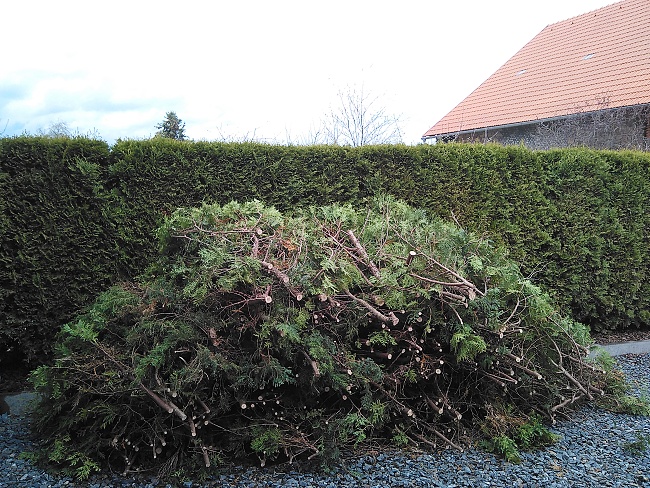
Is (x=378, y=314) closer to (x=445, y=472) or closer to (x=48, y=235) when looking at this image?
(x=445, y=472)

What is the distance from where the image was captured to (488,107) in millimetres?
14820

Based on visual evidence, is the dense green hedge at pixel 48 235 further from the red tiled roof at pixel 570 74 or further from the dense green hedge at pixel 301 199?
the red tiled roof at pixel 570 74

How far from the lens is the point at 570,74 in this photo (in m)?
13.5

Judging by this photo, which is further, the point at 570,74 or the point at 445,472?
the point at 570,74

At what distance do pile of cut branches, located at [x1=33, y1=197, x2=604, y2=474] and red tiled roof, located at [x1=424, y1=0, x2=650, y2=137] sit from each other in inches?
392

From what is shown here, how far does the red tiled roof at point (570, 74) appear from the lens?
12.0 m

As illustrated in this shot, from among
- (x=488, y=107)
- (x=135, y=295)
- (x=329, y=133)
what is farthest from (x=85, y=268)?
(x=488, y=107)

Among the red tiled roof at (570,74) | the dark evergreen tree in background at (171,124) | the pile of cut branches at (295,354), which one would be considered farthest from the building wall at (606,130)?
the dark evergreen tree in background at (171,124)

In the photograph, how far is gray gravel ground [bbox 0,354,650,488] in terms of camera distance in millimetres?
2885

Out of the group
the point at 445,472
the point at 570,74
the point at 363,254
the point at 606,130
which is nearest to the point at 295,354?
the point at 363,254

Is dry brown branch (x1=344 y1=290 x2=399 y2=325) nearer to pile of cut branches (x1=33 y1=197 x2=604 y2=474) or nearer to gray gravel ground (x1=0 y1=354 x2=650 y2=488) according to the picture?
pile of cut branches (x1=33 y1=197 x2=604 y2=474)

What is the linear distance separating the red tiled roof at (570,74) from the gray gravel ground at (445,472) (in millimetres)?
10113

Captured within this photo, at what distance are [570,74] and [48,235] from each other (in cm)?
1344

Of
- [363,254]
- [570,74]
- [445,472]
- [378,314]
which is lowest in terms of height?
[445,472]
